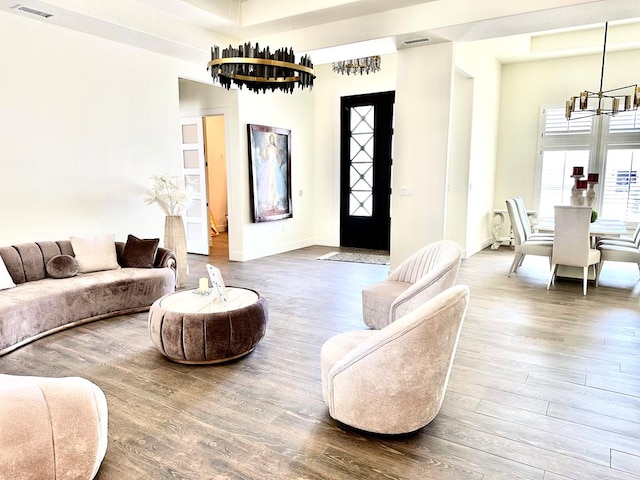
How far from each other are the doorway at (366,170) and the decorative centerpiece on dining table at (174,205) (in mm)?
3828

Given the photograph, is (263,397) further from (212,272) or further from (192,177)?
(192,177)

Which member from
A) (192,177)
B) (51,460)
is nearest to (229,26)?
(192,177)

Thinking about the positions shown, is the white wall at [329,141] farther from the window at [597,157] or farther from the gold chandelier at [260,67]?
the gold chandelier at [260,67]

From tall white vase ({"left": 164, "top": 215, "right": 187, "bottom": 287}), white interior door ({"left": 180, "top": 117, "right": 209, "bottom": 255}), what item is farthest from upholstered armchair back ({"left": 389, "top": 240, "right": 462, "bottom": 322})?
white interior door ({"left": 180, "top": 117, "right": 209, "bottom": 255})

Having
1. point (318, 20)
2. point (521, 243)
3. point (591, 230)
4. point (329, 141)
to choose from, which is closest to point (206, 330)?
point (318, 20)

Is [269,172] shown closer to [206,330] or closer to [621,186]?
[206,330]

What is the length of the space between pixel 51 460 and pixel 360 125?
742 centimetres

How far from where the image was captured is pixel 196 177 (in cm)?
755

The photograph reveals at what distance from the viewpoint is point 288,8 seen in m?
5.20

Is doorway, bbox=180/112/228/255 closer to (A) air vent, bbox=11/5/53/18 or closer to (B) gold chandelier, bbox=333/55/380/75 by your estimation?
(B) gold chandelier, bbox=333/55/380/75

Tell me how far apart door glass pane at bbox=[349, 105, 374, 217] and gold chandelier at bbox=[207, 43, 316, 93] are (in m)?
4.43

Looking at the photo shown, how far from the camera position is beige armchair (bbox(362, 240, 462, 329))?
10.0 ft

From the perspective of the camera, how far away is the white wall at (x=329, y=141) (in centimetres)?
816

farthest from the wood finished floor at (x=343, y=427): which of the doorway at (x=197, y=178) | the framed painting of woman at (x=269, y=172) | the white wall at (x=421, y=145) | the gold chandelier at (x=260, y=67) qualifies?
the doorway at (x=197, y=178)
